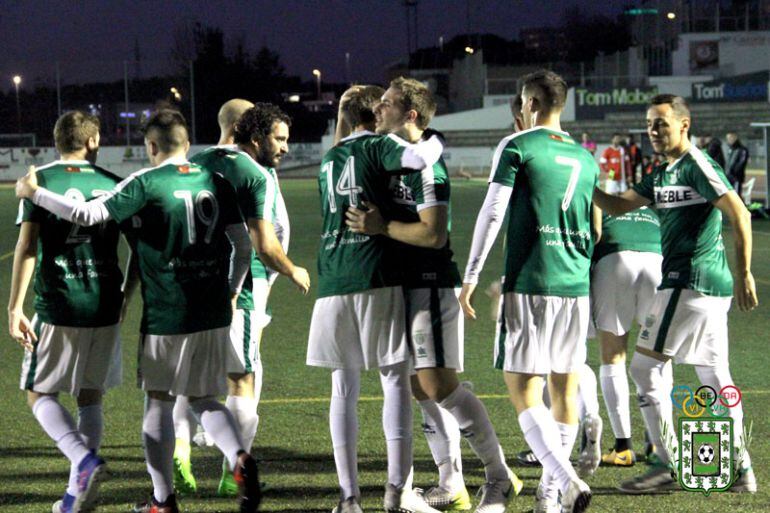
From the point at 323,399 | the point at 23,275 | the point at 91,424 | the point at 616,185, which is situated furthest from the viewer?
the point at 616,185

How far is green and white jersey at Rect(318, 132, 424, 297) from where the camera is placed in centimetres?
454

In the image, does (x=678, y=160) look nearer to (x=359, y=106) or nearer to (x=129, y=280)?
(x=359, y=106)

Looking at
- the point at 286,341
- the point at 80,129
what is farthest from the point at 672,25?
the point at 80,129

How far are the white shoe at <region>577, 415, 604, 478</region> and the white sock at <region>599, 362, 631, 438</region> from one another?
0.27 meters

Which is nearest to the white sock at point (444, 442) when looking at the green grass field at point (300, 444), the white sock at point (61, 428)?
the green grass field at point (300, 444)

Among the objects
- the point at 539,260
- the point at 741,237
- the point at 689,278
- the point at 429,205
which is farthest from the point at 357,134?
the point at 741,237

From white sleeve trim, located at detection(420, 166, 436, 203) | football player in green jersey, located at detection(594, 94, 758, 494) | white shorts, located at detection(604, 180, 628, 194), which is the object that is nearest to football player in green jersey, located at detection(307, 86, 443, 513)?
white sleeve trim, located at detection(420, 166, 436, 203)

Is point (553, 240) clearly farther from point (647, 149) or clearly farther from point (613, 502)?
point (647, 149)

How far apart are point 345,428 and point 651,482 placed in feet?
5.00

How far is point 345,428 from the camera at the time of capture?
15.0ft

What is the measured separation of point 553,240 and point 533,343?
0.44 metres

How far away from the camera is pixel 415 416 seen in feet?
22.6

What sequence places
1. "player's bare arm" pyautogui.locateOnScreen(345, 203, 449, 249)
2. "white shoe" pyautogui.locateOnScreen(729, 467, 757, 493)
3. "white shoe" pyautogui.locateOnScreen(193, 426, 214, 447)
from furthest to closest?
1. "white shoe" pyautogui.locateOnScreen(193, 426, 214, 447)
2. "white shoe" pyautogui.locateOnScreen(729, 467, 757, 493)
3. "player's bare arm" pyautogui.locateOnScreen(345, 203, 449, 249)

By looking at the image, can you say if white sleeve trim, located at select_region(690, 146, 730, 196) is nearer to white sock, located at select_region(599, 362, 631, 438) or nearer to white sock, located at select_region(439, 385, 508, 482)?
white sock, located at select_region(599, 362, 631, 438)
